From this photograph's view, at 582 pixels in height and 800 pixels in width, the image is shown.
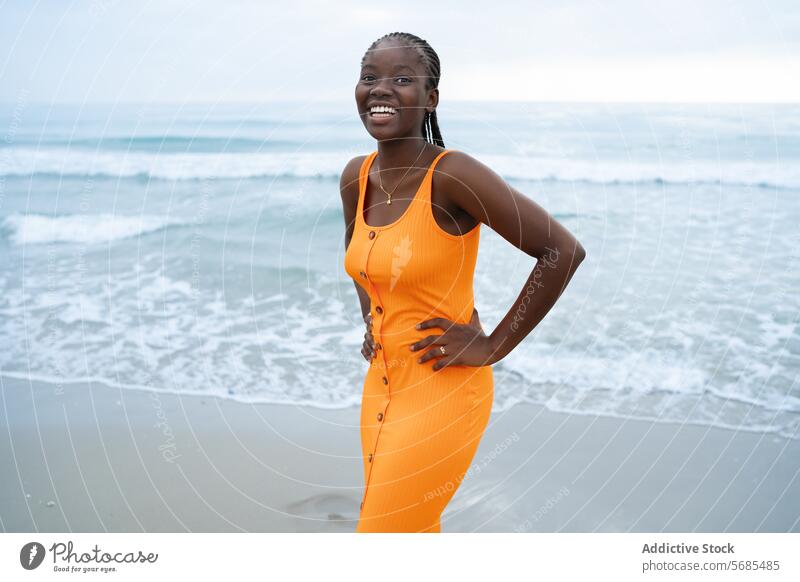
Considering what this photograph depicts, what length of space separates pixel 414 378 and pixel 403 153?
2.80 ft

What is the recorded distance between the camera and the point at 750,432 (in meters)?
6.70

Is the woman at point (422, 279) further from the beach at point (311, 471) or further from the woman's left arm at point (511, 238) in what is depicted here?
the beach at point (311, 471)

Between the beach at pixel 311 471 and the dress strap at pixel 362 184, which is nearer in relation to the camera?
the dress strap at pixel 362 184

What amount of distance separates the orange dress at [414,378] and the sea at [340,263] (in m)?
4.21

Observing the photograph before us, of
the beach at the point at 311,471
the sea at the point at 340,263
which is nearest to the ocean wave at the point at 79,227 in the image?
the sea at the point at 340,263

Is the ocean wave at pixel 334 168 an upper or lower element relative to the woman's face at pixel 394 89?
lower

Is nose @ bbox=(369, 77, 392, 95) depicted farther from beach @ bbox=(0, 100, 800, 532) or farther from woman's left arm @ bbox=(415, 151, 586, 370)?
beach @ bbox=(0, 100, 800, 532)

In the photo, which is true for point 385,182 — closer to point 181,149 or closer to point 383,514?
point 383,514

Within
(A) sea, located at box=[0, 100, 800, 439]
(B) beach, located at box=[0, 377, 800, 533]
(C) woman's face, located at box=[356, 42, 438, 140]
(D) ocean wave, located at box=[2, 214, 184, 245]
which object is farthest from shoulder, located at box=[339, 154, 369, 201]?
(D) ocean wave, located at box=[2, 214, 184, 245]

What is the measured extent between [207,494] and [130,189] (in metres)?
12.8

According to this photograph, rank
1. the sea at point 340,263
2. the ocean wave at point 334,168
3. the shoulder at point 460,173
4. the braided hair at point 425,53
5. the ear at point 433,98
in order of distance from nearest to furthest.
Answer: the shoulder at point 460,173
the braided hair at point 425,53
the ear at point 433,98
the sea at point 340,263
the ocean wave at point 334,168

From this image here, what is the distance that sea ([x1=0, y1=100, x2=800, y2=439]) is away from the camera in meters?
7.78

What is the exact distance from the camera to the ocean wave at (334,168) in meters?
17.4

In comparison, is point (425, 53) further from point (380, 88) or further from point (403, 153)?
point (403, 153)
